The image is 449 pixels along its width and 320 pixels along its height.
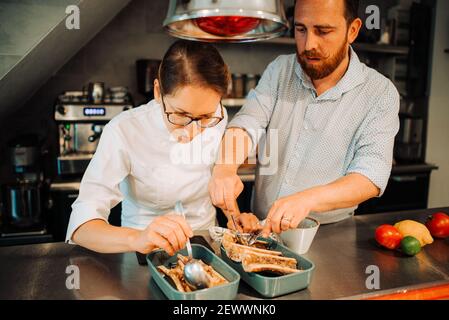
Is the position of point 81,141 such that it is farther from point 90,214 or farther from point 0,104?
point 90,214

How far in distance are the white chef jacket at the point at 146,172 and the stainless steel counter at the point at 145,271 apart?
19 cm

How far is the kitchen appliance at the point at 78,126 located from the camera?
2881 mm

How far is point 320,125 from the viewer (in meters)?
1.86

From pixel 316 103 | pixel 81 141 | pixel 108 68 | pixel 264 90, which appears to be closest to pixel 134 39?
pixel 108 68

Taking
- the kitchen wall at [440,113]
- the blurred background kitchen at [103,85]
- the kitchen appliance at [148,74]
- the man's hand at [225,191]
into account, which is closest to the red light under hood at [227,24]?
the man's hand at [225,191]

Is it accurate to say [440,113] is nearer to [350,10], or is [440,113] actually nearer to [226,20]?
[350,10]

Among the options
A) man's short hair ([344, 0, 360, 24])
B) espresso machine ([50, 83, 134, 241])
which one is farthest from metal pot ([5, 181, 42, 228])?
man's short hair ([344, 0, 360, 24])

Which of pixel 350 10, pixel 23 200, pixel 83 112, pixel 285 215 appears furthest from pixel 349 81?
pixel 23 200

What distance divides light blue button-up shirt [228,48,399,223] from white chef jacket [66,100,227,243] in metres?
0.30

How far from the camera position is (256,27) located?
1.14m

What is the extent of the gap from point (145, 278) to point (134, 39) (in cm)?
285

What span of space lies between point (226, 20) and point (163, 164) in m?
0.79

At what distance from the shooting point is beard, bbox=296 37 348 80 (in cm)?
174
